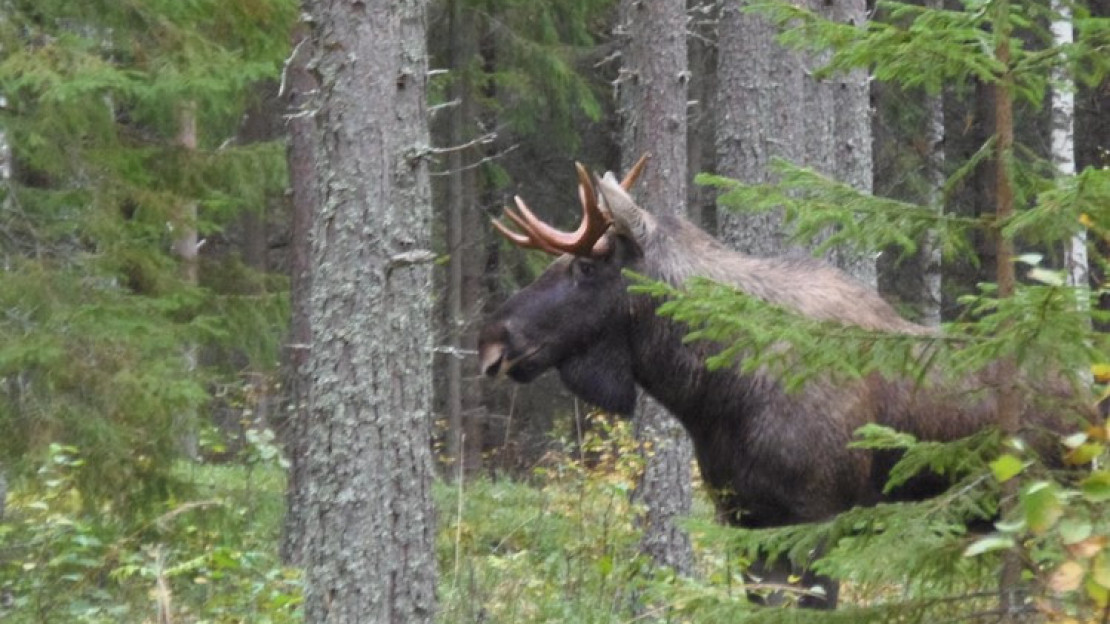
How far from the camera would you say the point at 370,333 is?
6941 mm

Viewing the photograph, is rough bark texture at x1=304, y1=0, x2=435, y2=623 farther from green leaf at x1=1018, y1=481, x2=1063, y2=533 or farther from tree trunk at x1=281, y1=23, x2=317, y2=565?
tree trunk at x1=281, y1=23, x2=317, y2=565

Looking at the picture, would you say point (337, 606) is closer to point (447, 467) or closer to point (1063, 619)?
point (1063, 619)

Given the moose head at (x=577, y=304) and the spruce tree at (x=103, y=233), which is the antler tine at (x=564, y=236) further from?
the spruce tree at (x=103, y=233)

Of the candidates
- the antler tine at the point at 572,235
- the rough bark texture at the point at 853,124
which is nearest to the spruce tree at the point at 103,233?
the antler tine at the point at 572,235

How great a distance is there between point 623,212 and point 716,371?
1056 millimetres

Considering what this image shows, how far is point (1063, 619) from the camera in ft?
13.4

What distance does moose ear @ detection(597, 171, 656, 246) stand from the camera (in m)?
9.05

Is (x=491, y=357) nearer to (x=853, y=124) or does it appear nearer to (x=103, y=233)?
(x=103, y=233)

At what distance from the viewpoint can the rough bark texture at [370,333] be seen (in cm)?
694

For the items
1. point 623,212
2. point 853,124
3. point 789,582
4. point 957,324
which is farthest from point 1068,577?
point 853,124

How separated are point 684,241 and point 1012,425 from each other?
4.55 meters

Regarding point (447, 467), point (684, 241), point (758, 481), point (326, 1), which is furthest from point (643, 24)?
point (447, 467)

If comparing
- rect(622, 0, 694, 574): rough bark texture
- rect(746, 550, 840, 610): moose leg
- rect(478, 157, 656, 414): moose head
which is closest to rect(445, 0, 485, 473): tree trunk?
rect(622, 0, 694, 574): rough bark texture

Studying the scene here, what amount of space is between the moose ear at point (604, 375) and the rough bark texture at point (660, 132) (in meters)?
2.09
